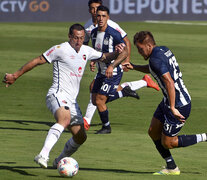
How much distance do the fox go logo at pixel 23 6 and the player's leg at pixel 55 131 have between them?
21.3 metres

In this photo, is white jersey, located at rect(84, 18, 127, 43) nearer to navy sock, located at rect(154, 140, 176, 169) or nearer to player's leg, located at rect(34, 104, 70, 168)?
navy sock, located at rect(154, 140, 176, 169)

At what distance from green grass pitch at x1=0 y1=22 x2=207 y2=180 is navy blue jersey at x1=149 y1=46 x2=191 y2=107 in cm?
107

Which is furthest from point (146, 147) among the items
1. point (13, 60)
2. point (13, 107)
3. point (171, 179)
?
point (13, 60)

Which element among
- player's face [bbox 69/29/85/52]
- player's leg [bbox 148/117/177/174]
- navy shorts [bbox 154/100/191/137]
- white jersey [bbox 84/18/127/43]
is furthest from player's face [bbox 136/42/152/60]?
white jersey [bbox 84/18/127/43]

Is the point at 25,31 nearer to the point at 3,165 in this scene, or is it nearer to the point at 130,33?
the point at 130,33

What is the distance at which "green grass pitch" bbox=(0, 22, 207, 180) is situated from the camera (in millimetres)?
9633

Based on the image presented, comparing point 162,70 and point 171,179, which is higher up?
point 162,70

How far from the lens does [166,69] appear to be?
29.5 feet

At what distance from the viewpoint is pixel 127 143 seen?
11.8 m

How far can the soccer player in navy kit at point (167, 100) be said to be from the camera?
8.99 m

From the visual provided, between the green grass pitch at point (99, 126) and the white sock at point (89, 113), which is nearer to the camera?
the green grass pitch at point (99, 126)

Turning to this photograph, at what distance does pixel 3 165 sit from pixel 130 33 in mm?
18808

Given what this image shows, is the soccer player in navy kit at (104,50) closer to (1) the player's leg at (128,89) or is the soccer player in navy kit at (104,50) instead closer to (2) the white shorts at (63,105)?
(1) the player's leg at (128,89)

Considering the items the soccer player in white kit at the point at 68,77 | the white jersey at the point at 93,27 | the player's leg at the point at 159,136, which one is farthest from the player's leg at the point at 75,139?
the white jersey at the point at 93,27
